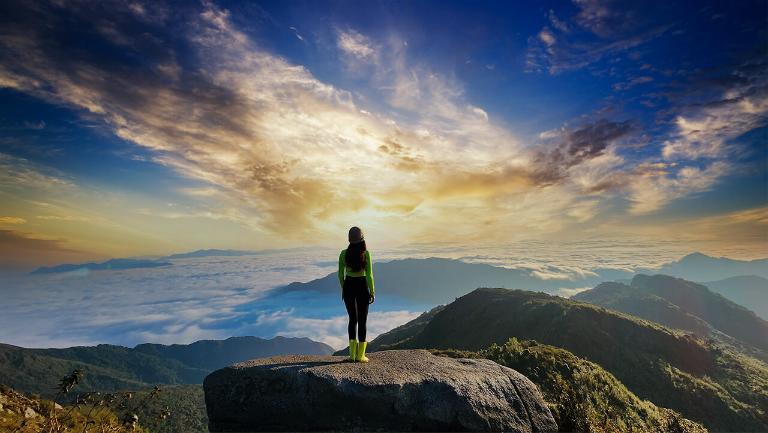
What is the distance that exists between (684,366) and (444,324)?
220 feet

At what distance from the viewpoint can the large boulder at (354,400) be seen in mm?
7797

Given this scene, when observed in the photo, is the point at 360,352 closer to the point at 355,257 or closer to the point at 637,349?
the point at 355,257

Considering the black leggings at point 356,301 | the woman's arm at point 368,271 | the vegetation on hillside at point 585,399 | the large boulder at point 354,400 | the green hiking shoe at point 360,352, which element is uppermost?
the woman's arm at point 368,271

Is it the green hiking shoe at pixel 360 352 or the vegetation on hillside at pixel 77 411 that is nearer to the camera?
the vegetation on hillside at pixel 77 411

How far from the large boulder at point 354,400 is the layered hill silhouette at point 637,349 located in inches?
2077

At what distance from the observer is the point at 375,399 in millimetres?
7844

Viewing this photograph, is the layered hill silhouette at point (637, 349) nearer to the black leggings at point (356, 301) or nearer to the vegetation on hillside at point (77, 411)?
the black leggings at point (356, 301)

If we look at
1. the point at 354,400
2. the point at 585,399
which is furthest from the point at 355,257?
the point at 585,399

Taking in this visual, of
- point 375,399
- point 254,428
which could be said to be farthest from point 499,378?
point 254,428

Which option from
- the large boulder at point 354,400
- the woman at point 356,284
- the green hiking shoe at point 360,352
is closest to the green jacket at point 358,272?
the woman at point 356,284

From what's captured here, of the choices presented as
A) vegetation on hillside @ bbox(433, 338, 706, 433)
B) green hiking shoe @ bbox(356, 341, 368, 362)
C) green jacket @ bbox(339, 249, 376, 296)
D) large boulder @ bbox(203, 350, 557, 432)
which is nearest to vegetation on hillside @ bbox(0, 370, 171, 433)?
large boulder @ bbox(203, 350, 557, 432)

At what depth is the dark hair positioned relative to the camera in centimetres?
1024

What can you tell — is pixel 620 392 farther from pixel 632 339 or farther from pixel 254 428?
pixel 632 339

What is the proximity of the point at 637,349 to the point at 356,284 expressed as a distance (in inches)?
3145
